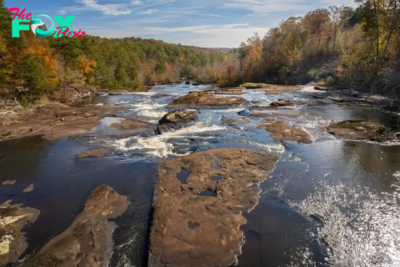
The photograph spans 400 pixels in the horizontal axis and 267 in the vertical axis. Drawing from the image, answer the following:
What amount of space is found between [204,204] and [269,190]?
2999mm

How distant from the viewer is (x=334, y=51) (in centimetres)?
6138

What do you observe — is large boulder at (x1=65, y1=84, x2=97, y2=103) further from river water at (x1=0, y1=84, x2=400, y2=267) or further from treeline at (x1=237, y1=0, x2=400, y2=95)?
treeline at (x1=237, y1=0, x2=400, y2=95)

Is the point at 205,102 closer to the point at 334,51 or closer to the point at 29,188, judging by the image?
the point at 29,188

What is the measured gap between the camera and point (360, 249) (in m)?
7.57

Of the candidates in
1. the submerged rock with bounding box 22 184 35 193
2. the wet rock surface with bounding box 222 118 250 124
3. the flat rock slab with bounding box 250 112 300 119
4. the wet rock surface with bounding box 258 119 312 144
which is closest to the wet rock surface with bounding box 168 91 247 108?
the flat rock slab with bounding box 250 112 300 119

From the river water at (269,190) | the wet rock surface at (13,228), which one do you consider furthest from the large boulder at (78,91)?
the wet rock surface at (13,228)

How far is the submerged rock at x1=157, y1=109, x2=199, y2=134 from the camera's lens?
67.7 ft

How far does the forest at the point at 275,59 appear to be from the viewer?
1209 inches

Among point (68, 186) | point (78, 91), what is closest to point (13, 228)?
point (68, 186)

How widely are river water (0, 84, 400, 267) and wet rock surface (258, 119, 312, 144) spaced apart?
2.23 ft

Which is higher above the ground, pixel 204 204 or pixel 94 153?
pixel 94 153

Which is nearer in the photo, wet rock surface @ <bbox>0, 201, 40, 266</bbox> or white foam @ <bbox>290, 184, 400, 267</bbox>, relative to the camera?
white foam @ <bbox>290, 184, 400, 267</bbox>

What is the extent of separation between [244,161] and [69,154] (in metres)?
10.6

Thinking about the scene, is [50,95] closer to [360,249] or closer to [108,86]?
[108,86]
